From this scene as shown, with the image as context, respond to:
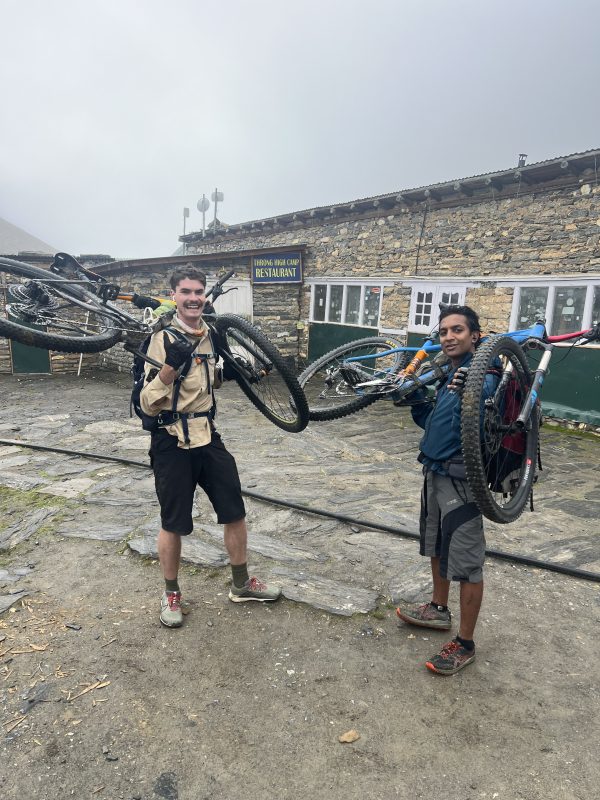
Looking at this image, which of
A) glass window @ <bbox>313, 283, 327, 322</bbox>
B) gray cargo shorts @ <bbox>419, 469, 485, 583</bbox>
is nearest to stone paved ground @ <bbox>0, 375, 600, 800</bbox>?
gray cargo shorts @ <bbox>419, 469, 485, 583</bbox>

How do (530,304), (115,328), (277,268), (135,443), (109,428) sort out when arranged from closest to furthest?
(115,328) < (135,443) < (109,428) < (530,304) < (277,268)

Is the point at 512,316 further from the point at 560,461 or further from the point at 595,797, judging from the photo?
the point at 595,797

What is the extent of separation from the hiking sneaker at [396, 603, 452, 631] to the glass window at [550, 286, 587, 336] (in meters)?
8.12

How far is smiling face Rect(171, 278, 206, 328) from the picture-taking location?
10.7 ft

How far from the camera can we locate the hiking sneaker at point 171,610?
11.2 ft

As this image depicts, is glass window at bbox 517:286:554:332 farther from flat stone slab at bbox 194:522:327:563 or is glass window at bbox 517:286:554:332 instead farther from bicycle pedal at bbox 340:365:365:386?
flat stone slab at bbox 194:522:327:563

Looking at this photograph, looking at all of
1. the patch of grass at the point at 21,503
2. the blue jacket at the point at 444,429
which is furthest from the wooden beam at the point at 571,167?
the patch of grass at the point at 21,503

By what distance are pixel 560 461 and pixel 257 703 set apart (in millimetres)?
6898

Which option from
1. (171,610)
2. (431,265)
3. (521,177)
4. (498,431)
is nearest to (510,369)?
(498,431)

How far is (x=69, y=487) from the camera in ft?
19.3

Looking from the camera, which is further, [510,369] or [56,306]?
[56,306]

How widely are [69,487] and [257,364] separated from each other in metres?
3.17

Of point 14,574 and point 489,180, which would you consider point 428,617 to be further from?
point 489,180

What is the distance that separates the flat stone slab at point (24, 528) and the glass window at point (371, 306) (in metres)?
10.5
